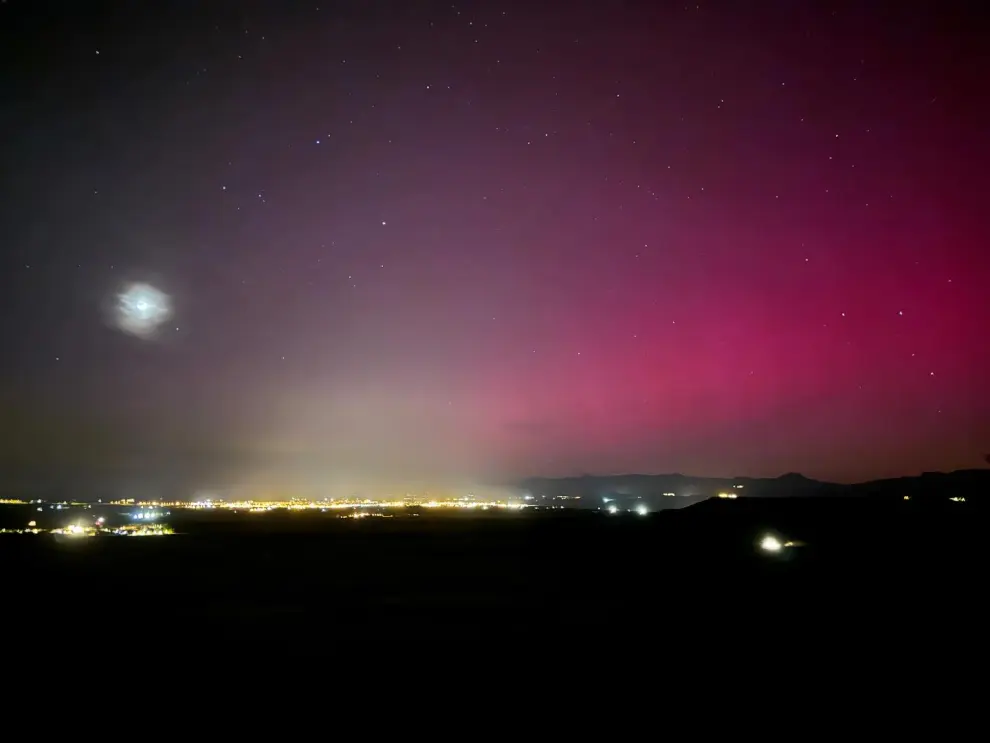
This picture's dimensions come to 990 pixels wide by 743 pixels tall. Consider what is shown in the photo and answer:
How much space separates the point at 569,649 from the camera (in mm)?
16547

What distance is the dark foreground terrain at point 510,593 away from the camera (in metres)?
18.7

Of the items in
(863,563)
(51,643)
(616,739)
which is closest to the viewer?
(616,739)

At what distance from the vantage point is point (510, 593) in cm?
2680

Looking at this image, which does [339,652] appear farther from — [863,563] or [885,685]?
[863,563]

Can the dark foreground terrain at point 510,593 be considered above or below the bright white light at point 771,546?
above

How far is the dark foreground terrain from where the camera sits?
18.7 metres

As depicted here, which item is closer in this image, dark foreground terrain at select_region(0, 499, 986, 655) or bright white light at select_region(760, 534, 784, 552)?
dark foreground terrain at select_region(0, 499, 986, 655)

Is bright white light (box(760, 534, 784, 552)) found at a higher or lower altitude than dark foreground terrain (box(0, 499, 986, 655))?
lower

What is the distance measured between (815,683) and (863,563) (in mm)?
25247

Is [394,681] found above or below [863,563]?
above

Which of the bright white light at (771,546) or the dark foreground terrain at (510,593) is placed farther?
the bright white light at (771,546)

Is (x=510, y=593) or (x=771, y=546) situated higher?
(x=510, y=593)

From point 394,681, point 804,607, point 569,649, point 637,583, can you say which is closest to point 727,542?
point 637,583

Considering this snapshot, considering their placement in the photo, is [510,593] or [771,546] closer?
[510,593]
